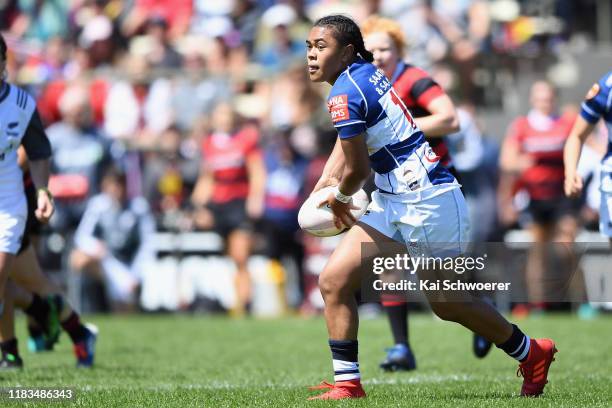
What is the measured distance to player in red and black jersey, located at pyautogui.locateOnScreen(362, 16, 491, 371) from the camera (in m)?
7.73

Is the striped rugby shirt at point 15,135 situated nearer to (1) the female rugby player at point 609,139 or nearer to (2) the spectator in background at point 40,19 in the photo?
(1) the female rugby player at point 609,139

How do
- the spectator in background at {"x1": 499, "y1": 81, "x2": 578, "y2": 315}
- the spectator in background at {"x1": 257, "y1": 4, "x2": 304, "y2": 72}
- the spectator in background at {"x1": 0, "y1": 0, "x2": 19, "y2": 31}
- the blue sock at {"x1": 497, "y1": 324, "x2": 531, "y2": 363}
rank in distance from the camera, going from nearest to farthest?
the blue sock at {"x1": 497, "y1": 324, "x2": 531, "y2": 363} → the spectator in background at {"x1": 499, "y1": 81, "x2": 578, "y2": 315} → the spectator in background at {"x1": 257, "y1": 4, "x2": 304, "y2": 72} → the spectator in background at {"x1": 0, "y1": 0, "x2": 19, "y2": 31}

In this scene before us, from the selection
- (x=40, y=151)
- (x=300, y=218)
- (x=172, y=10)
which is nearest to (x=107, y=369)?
(x=40, y=151)

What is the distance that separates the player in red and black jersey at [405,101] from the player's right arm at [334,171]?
1289 millimetres

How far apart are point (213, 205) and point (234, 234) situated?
461 mm

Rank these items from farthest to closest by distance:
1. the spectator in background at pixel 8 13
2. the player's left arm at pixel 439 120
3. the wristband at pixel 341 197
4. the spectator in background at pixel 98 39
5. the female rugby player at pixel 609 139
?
the spectator in background at pixel 8 13 < the spectator in background at pixel 98 39 < the player's left arm at pixel 439 120 < the female rugby player at pixel 609 139 < the wristband at pixel 341 197

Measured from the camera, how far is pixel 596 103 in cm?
732

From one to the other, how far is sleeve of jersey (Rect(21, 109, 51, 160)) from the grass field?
4.86 ft

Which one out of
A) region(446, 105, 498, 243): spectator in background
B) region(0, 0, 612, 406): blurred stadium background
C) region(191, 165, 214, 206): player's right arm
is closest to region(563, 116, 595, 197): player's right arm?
region(0, 0, 612, 406): blurred stadium background

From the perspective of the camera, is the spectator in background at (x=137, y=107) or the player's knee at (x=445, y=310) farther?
the spectator in background at (x=137, y=107)

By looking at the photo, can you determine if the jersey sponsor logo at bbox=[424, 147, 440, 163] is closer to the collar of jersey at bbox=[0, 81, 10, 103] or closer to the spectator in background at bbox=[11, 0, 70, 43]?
the collar of jersey at bbox=[0, 81, 10, 103]

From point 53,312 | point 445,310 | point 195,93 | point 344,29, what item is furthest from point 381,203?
point 195,93

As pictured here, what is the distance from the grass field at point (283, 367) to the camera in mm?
6414

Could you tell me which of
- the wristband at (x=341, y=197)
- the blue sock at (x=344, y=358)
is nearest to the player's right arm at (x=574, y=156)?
the wristband at (x=341, y=197)
